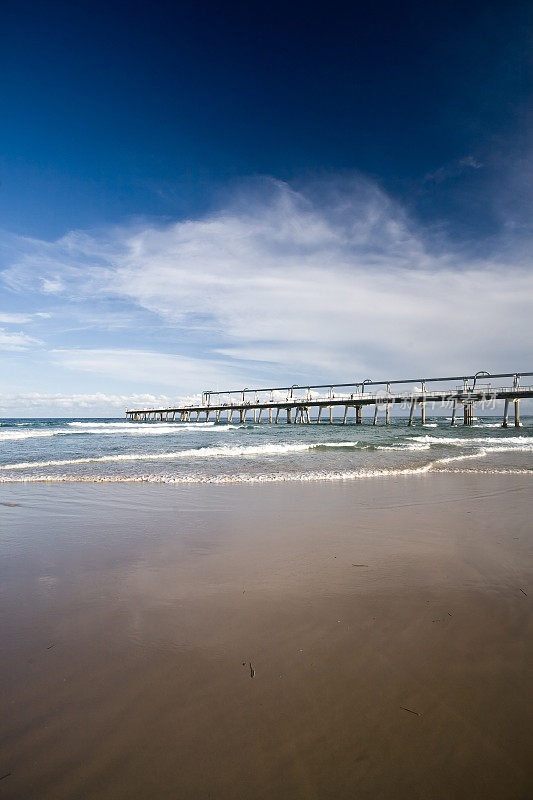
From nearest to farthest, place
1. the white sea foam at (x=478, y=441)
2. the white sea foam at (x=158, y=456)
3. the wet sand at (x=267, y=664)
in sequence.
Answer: the wet sand at (x=267, y=664) → the white sea foam at (x=158, y=456) → the white sea foam at (x=478, y=441)

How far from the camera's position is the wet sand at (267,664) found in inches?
70.3

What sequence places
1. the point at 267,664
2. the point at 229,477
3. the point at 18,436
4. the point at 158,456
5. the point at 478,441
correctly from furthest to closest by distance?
A: the point at 18,436, the point at 478,441, the point at 158,456, the point at 229,477, the point at 267,664

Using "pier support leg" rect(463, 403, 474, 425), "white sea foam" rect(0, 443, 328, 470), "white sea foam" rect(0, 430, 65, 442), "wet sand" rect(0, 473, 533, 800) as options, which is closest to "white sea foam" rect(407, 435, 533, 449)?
"white sea foam" rect(0, 443, 328, 470)

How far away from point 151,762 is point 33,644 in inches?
A: 58.2

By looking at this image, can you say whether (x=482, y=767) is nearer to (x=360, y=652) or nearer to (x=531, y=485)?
(x=360, y=652)

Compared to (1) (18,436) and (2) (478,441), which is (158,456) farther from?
(1) (18,436)

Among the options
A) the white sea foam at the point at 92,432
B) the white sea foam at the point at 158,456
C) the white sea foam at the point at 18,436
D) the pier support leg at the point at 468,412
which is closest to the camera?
the white sea foam at the point at 158,456

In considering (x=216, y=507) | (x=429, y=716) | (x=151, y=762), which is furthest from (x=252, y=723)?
(x=216, y=507)

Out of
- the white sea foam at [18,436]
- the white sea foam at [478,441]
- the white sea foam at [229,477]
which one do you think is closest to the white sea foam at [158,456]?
the white sea foam at [229,477]

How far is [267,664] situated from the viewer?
8.38 ft

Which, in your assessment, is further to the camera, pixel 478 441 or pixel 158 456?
pixel 478 441

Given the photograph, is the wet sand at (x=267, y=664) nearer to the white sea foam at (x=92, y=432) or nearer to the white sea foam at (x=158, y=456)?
the white sea foam at (x=158, y=456)

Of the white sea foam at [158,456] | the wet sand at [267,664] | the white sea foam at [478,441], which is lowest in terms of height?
the white sea foam at [158,456]

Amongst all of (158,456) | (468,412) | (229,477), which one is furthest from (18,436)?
(468,412)
